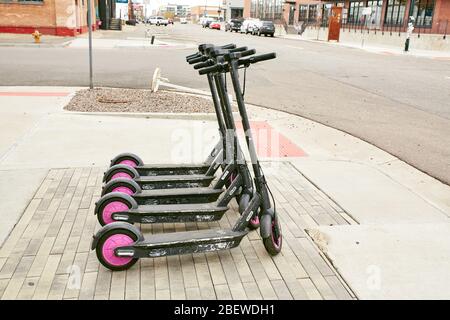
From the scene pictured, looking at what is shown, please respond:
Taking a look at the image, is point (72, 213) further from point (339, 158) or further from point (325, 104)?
point (325, 104)

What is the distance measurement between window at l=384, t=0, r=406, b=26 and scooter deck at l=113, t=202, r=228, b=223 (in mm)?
42778

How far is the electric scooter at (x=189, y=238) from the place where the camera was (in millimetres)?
3514

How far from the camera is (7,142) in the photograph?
22.3 ft

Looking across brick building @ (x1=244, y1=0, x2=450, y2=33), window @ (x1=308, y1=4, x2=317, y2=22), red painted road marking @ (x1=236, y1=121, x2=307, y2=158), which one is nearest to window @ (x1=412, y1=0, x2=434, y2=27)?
brick building @ (x1=244, y1=0, x2=450, y2=33)

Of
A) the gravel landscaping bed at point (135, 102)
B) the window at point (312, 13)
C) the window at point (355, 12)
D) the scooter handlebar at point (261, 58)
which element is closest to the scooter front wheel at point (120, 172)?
the scooter handlebar at point (261, 58)

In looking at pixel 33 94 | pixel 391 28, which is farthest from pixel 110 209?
pixel 391 28

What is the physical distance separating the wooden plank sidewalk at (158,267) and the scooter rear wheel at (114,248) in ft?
0.21

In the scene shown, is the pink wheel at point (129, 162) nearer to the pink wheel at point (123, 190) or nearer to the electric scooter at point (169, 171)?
the electric scooter at point (169, 171)

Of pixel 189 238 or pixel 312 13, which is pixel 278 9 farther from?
pixel 189 238

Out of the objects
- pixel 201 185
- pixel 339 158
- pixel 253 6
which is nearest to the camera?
pixel 201 185

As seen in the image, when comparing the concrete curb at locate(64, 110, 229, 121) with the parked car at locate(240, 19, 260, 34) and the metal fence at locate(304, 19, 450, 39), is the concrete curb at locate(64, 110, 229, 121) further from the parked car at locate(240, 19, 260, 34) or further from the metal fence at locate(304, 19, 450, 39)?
the parked car at locate(240, 19, 260, 34)

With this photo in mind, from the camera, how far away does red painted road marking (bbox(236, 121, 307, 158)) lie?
6.78 metres
